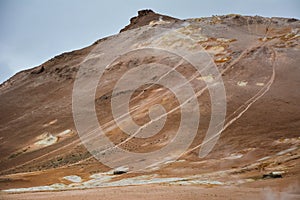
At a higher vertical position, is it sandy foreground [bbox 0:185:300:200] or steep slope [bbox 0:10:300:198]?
steep slope [bbox 0:10:300:198]

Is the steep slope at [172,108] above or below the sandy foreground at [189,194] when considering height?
above

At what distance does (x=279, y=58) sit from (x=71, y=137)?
22879 millimetres

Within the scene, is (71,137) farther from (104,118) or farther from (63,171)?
(63,171)

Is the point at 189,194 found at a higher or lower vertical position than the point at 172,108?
lower

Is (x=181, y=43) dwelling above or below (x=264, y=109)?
above

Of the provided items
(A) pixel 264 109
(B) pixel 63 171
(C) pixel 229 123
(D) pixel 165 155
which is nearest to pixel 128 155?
(D) pixel 165 155

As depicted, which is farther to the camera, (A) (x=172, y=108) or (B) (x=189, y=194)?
(A) (x=172, y=108)

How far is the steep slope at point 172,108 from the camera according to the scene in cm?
2608

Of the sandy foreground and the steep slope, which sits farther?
the steep slope

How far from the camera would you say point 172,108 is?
35.9 m

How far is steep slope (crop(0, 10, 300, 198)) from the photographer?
2608 cm

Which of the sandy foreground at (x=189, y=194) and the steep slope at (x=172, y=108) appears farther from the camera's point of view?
the steep slope at (x=172, y=108)

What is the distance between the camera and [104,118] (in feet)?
135

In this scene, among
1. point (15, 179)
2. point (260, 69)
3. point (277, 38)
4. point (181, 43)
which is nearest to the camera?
point (15, 179)
